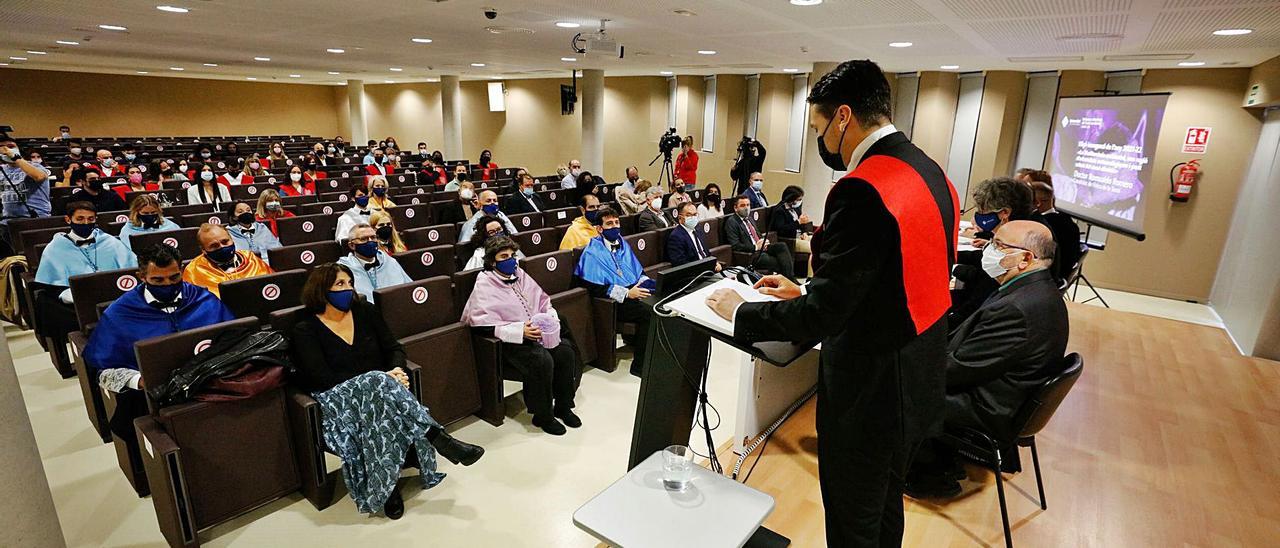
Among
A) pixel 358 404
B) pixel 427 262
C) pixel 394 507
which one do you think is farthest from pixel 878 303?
pixel 427 262

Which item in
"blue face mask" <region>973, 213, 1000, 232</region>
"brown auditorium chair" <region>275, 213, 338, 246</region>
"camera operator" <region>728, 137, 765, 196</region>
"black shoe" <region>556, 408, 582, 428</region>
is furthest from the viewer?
"camera operator" <region>728, 137, 765, 196</region>

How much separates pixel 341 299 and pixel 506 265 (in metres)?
1.05

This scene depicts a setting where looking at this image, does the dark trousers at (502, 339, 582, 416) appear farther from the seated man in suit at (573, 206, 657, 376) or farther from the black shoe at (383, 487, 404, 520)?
the black shoe at (383, 487, 404, 520)

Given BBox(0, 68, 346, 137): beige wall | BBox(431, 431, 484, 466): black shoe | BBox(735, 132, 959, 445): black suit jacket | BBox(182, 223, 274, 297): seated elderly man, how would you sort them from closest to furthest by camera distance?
BBox(735, 132, 959, 445): black suit jacket, BBox(431, 431, 484, 466): black shoe, BBox(182, 223, 274, 297): seated elderly man, BBox(0, 68, 346, 137): beige wall

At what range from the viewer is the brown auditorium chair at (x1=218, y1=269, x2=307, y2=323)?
344 cm

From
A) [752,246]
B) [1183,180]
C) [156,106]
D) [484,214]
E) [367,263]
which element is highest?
[156,106]

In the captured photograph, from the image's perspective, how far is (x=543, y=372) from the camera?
3.64 m

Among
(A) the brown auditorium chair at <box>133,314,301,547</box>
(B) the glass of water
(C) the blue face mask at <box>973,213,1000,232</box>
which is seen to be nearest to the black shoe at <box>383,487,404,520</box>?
(A) the brown auditorium chair at <box>133,314,301,547</box>

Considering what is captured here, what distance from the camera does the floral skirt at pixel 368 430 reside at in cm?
282

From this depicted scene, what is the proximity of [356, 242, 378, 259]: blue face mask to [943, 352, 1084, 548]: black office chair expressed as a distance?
3.58 m

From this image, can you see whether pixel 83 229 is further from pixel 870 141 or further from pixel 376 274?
pixel 870 141

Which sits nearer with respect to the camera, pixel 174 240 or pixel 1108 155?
pixel 174 240

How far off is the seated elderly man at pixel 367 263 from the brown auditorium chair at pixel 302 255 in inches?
23.6

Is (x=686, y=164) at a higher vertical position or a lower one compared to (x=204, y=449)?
higher
